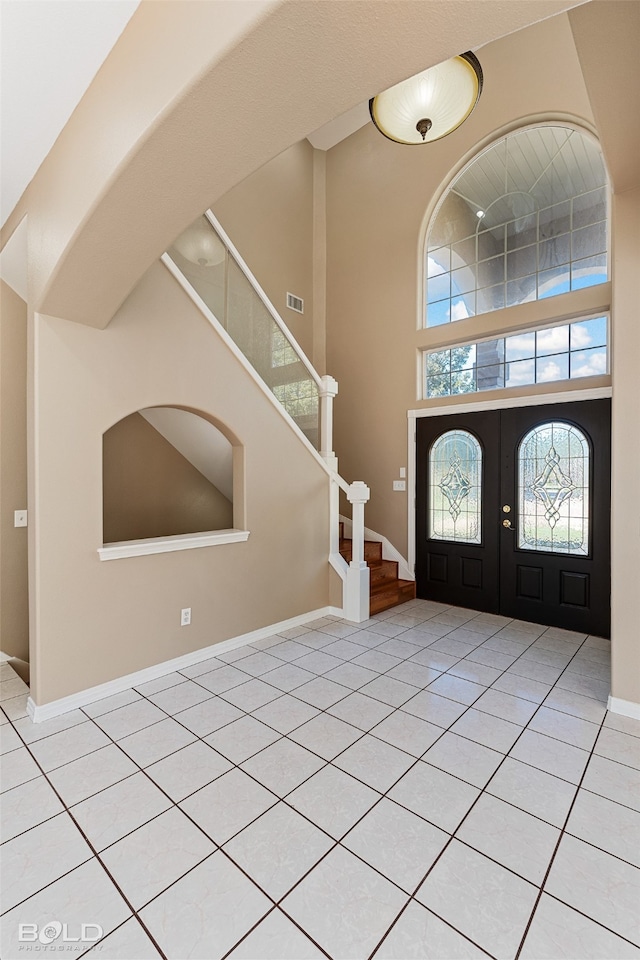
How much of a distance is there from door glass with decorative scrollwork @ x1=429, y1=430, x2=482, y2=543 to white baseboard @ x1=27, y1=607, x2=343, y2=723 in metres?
1.88

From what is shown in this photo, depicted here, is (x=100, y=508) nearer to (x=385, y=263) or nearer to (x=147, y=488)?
(x=147, y=488)

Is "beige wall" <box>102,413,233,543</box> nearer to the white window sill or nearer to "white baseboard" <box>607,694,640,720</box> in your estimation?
the white window sill

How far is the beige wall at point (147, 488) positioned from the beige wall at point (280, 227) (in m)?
2.56

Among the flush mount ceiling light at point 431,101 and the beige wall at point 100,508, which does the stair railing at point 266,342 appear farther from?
the flush mount ceiling light at point 431,101

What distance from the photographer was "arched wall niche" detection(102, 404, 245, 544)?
424 centimetres

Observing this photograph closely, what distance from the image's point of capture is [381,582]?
5027 mm

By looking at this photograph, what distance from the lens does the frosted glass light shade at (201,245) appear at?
3.46 meters

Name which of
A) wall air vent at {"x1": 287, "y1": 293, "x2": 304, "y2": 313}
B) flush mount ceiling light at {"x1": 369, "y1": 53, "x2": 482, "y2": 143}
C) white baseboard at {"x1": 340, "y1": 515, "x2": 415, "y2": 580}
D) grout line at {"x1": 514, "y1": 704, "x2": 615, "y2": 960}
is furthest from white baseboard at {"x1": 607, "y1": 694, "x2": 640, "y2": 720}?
wall air vent at {"x1": 287, "y1": 293, "x2": 304, "y2": 313}

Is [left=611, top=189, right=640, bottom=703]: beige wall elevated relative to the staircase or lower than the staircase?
elevated

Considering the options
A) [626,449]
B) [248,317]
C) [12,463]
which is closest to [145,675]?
[12,463]

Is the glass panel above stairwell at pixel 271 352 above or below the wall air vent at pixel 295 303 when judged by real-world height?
below

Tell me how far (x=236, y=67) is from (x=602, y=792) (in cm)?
309

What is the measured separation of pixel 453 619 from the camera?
4547 millimetres

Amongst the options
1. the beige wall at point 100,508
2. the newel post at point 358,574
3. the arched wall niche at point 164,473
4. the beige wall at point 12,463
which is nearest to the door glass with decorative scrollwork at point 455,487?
the newel post at point 358,574
